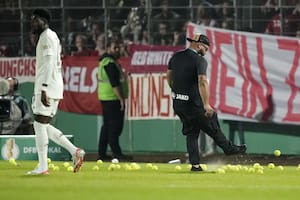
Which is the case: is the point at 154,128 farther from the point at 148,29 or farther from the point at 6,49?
the point at 6,49

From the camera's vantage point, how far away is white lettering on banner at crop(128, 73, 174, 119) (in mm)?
24594

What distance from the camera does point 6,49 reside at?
89.0 feet

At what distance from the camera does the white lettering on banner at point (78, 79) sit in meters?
25.7

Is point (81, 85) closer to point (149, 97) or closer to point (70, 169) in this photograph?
point (149, 97)

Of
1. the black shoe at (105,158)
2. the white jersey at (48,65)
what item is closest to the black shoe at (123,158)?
the black shoe at (105,158)

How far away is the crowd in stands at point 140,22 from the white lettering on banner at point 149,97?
86cm

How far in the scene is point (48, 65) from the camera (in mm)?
15555

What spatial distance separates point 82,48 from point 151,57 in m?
2.47

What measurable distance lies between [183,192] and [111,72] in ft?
33.0

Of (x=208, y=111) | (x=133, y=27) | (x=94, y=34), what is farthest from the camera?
(x=94, y=34)

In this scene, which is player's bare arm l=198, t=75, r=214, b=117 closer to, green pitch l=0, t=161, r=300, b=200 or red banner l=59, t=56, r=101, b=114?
green pitch l=0, t=161, r=300, b=200

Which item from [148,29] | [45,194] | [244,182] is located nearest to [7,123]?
[148,29]

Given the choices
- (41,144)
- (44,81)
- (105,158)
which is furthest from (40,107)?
(105,158)

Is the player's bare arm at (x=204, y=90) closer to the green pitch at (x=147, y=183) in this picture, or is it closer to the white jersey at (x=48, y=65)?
the green pitch at (x=147, y=183)
